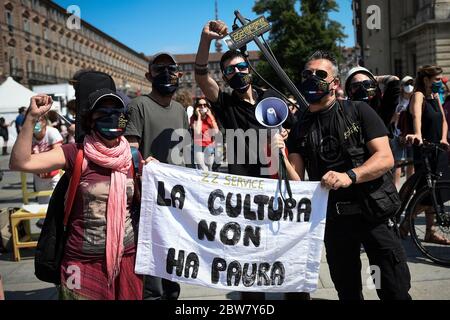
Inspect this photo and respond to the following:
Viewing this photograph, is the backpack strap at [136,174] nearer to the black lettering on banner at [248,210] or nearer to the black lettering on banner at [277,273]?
the black lettering on banner at [248,210]

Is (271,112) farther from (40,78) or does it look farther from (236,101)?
(40,78)

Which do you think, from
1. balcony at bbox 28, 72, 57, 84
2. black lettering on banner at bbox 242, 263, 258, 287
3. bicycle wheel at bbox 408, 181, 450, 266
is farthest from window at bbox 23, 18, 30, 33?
black lettering on banner at bbox 242, 263, 258, 287

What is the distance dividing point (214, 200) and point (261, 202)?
1.03 ft

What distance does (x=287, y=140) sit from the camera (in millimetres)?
3020

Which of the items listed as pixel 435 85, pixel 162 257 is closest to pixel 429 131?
pixel 435 85

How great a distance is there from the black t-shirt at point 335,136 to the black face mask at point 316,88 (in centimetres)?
11

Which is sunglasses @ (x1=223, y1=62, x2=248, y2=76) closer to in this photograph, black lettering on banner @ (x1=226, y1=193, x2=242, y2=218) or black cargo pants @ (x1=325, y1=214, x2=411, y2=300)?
black lettering on banner @ (x1=226, y1=193, x2=242, y2=218)

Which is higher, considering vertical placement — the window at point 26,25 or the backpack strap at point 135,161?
the window at point 26,25

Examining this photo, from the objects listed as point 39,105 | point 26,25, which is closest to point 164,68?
point 39,105

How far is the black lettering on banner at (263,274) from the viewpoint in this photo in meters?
2.91

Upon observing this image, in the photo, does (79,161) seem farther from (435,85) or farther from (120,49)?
(120,49)

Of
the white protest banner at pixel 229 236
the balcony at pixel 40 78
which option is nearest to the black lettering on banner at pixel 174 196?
the white protest banner at pixel 229 236

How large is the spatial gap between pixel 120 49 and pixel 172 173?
412 ft

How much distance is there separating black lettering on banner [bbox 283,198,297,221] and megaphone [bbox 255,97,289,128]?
0.50 metres
